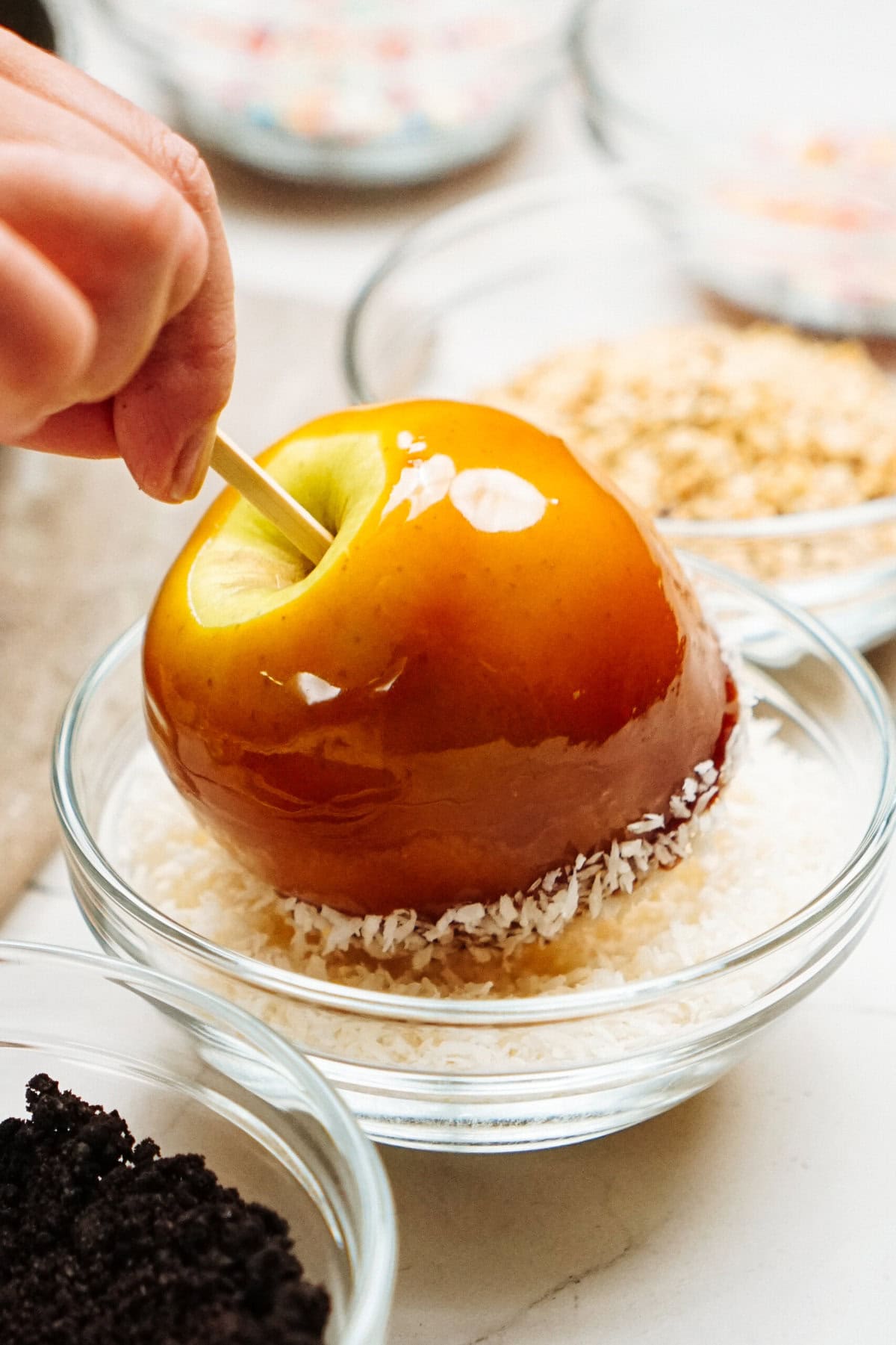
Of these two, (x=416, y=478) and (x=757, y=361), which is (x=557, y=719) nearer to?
(x=416, y=478)

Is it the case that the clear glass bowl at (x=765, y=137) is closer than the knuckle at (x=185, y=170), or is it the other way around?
the knuckle at (x=185, y=170)

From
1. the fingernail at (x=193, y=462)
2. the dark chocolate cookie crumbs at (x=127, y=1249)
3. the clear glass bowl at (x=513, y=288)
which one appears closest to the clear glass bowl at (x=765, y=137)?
the clear glass bowl at (x=513, y=288)

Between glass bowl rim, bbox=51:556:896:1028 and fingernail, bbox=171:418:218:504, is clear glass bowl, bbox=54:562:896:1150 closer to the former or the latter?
glass bowl rim, bbox=51:556:896:1028

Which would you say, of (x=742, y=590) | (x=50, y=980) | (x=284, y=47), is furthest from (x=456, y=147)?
(x=50, y=980)

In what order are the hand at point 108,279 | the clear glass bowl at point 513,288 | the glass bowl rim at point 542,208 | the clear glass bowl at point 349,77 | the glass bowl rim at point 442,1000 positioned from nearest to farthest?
the hand at point 108,279 < the glass bowl rim at point 442,1000 < the glass bowl rim at point 542,208 < the clear glass bowl at point 513,288 < the clear glass bowl at point 349,77

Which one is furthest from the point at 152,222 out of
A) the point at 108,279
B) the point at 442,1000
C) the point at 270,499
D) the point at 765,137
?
the point at 765,137

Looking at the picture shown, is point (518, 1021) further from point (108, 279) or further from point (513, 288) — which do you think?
point (513, 288)

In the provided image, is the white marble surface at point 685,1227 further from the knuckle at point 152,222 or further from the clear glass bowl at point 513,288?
the clear glass bowl at point 513,288
